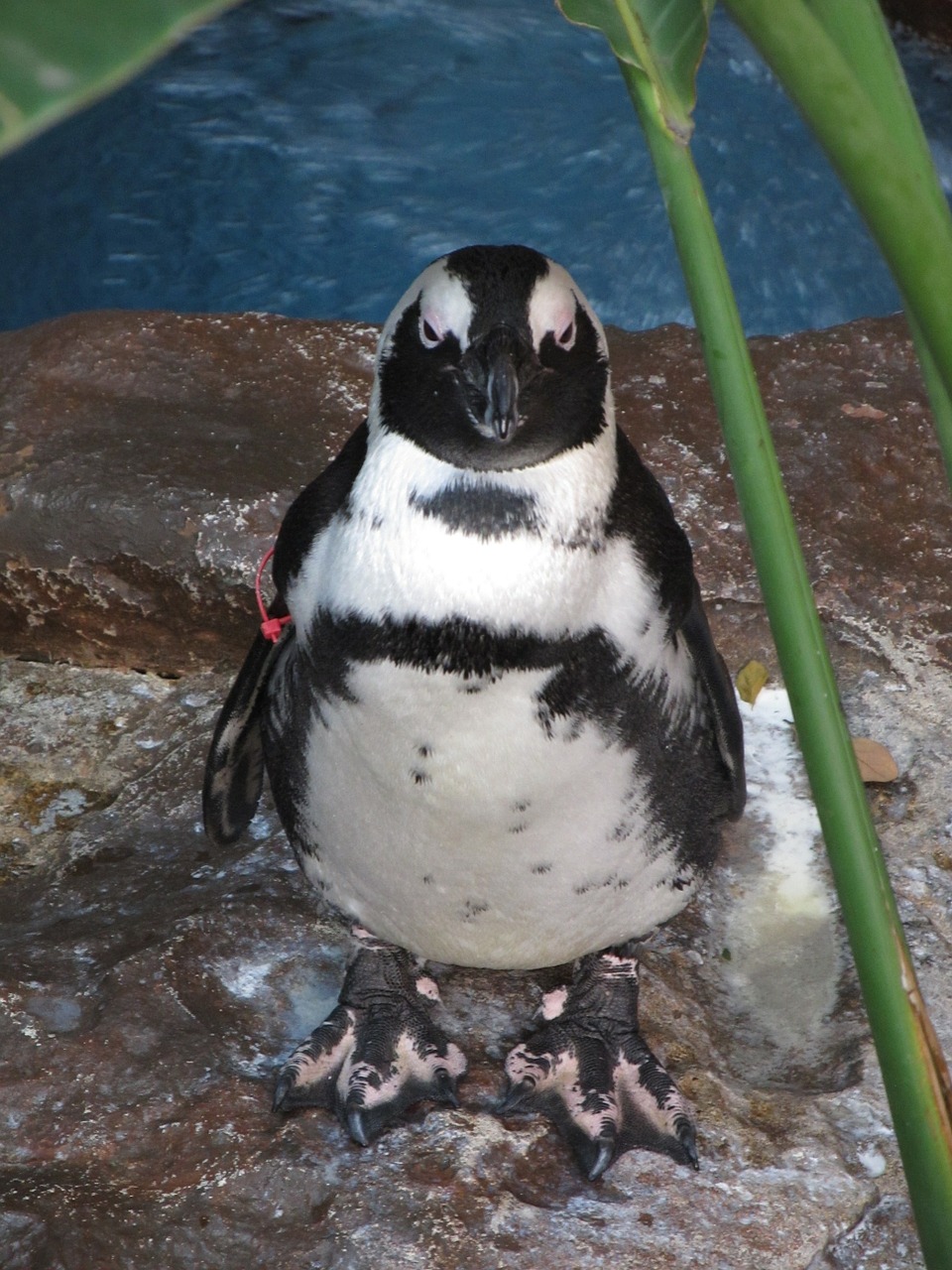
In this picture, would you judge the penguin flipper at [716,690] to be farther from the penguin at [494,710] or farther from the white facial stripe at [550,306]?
the white facial stripe at [550,306]

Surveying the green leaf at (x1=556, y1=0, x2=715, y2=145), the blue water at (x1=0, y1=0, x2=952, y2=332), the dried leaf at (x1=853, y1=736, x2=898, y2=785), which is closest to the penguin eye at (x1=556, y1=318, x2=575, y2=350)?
the green leaf at (x1=556, y1=0, x2=715, y2=145)

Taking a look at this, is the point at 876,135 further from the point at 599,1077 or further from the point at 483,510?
the point at 599,1077

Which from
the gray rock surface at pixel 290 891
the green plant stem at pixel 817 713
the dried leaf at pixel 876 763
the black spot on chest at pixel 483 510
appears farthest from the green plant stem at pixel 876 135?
the dried leaf at pixel 876 763

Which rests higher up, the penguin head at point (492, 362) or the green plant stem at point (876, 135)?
the green plant stem at point (876, 135)

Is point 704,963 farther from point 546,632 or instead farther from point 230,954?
point 546,632

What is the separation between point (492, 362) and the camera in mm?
1137

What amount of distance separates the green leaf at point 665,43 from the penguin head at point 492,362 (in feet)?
1.78

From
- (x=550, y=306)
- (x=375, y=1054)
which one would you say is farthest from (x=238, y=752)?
(x=550, y=306)

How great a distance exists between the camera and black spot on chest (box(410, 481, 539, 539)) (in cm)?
122

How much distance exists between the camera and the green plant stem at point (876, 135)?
39 cm

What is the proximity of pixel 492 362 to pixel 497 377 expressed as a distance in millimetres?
20

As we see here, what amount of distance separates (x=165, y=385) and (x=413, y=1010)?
53.5 inches

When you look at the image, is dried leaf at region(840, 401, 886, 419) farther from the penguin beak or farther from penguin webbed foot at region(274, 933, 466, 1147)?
the penguin beak

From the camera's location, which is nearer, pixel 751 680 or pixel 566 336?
pixel 566 336
